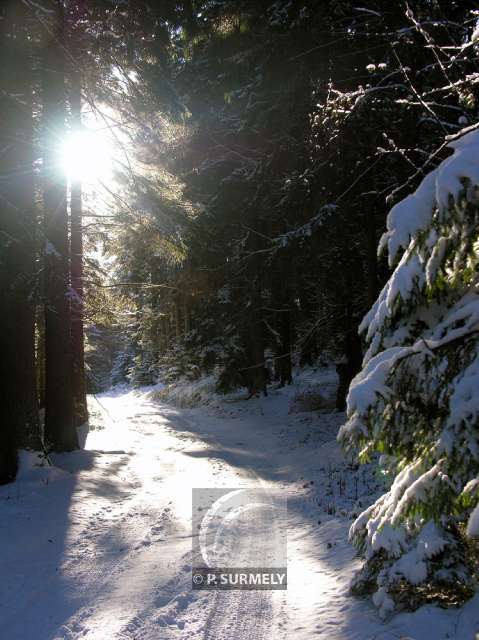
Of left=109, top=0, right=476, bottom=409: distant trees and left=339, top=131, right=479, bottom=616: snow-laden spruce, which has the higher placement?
left=109, top=0, right=476, bottom=409: distant trees

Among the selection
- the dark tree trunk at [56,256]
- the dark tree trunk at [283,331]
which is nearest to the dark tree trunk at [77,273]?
the dark tree trunk at [56,256]

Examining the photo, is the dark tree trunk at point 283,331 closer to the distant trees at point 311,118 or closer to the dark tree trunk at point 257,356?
the distant trees at point 311,118

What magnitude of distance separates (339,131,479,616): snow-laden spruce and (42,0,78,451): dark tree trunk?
→ 683 centimetres

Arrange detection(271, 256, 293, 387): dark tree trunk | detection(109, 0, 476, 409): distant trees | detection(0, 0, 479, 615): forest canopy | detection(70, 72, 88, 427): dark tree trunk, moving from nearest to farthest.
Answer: detection(0, 0, 479, 615): forest canopy < detection(109, 0, 476, 409): distant trees < detection(70, 72, 88, 427): dark tree trunk < detection(271, 256, 293, 387): dark tree trunk

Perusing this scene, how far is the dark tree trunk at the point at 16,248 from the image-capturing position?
819 centimetres

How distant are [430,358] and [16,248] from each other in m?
7.43

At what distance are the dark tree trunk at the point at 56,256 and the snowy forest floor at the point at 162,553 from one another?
2.61 feet

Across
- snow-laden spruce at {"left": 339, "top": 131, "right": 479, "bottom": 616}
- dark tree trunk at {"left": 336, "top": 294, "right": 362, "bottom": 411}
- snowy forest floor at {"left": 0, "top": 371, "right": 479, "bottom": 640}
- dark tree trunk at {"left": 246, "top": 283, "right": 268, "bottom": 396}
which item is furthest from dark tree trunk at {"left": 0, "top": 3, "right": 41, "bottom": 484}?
dark tree trunk at {"left": 246, "top": 283, "right": 268, "bottom": 396}

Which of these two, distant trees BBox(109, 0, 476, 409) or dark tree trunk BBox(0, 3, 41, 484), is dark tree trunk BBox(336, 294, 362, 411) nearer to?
distant trees BBox(109, 0, 476, 409)

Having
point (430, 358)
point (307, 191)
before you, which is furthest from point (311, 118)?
point (430, 358)

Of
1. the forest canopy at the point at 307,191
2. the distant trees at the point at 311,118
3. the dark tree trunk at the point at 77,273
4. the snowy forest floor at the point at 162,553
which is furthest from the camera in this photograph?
the dark tree trunk at the point at 77,273

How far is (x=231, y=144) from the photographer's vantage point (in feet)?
63.4

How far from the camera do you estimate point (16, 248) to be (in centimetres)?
828

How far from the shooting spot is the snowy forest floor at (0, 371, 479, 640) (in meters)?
4.23
